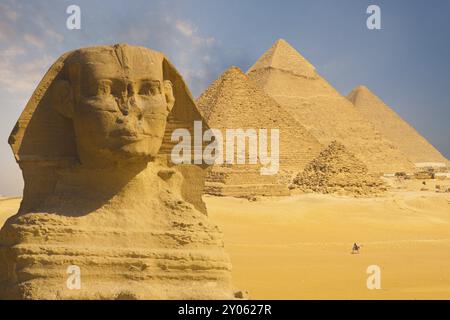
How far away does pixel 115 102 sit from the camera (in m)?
5.43

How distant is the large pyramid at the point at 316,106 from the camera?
367ft

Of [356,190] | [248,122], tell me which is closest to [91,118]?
[356,190]

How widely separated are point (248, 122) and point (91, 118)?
6296 centimetres

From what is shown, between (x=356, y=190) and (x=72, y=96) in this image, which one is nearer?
(x=72, y=96)

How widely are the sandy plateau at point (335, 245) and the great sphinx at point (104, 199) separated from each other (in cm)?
272

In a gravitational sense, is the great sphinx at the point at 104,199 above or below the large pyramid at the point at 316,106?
below

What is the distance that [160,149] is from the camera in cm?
620

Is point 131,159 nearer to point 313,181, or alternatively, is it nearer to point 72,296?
point 72,296

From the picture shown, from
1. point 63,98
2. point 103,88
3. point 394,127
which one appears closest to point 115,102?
point 103,88

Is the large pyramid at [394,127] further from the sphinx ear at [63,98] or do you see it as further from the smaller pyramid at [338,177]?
the sphinx ear at [63,98]

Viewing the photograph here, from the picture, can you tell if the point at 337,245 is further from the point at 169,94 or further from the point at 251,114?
the point at 251,114

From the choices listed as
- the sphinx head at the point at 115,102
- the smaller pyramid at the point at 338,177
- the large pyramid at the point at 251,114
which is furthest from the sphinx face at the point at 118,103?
the large pyramid at the point at 251,114

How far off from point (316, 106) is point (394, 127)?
40.6 m

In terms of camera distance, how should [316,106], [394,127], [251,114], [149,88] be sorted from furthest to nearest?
[394,127], [316,106], [251,114], [149,88]
